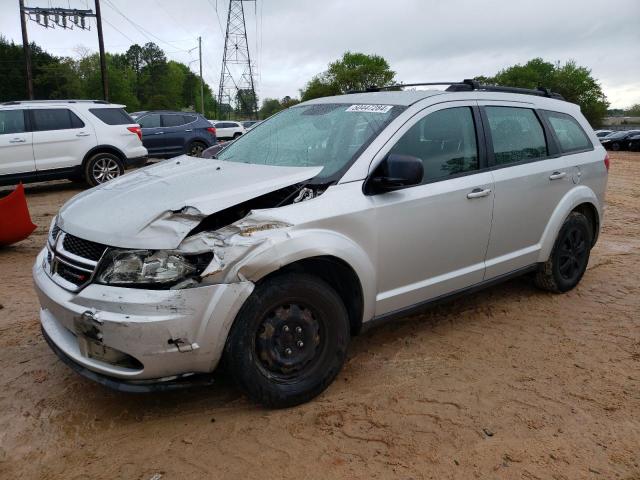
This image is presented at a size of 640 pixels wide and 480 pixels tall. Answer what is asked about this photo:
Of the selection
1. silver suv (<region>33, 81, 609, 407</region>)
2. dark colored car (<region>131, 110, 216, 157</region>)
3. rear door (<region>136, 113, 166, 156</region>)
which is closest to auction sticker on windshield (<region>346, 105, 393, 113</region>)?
silver suv (<region>33, 81, 609, 407</region>)

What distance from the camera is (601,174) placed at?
4.83 meters

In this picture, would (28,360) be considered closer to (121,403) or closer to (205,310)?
(121,403)

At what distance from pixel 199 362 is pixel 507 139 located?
9.20 ft

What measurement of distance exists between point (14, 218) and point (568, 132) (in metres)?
5.87

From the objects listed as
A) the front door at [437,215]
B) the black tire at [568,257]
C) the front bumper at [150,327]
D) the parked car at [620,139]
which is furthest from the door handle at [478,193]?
the parked car at [620,139]

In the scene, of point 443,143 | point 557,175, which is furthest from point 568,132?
point 443,143

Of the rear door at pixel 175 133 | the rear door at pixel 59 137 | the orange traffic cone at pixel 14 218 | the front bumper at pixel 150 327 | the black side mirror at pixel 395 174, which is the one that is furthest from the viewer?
the rear door at pixel 175 133

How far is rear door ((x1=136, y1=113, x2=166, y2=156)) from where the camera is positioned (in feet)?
49.3

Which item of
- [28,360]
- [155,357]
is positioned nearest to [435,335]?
[155,357]

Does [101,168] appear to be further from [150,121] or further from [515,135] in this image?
[515,135]

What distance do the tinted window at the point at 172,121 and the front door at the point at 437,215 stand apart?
13043mm

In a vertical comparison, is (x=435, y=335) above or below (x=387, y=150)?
below

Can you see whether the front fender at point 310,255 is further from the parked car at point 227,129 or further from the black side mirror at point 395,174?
the parked car at point 227,129

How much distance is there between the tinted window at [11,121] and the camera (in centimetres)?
958
